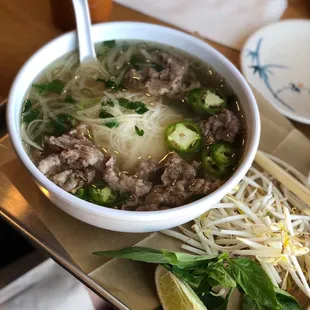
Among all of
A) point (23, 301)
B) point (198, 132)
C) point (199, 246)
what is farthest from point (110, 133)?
point (23, 301)

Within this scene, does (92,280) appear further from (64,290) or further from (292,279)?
(292,279)

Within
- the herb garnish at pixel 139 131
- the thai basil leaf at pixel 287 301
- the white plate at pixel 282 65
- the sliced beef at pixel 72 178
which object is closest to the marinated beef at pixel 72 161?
the sliced beef at pixel 72 178

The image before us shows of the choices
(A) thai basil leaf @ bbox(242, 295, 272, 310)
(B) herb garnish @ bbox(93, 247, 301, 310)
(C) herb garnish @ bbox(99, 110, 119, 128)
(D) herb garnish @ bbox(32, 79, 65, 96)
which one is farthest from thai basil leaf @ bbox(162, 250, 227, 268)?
(D) herb garnish @ bbox(32, 79, 65, 96)

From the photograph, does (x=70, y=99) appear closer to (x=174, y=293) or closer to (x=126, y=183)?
(x=126, y=183)

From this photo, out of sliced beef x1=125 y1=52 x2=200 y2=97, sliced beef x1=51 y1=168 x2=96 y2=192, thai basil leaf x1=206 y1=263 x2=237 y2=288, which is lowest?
thai basil leaf x1=206 y1=263 x2=237 y2=288

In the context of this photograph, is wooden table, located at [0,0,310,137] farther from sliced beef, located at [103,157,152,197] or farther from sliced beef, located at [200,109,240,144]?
sliced beef, located at [103,157,152,197]

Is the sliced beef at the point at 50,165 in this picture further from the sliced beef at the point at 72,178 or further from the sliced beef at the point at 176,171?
the sliced beef at the point at 176,171

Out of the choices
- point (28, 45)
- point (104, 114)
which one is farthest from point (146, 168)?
point (28, 45)
